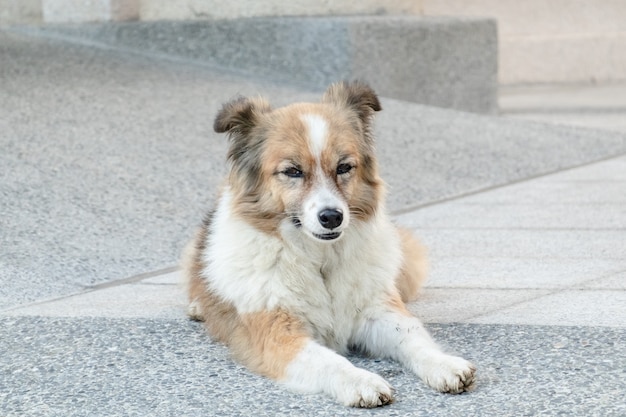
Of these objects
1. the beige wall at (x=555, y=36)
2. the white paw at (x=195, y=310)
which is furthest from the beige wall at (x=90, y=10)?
the white paw at (x=195, y=310)

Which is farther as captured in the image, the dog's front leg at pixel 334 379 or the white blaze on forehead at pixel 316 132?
the white blaze on forehead at pixel 316 132

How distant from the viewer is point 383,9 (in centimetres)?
1288

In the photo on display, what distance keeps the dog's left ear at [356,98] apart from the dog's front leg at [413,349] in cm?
93

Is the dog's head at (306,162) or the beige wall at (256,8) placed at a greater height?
the beige wall at (256,8)

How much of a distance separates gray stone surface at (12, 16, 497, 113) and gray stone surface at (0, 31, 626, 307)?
454mm

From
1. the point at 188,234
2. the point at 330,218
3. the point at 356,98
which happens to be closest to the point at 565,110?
the point at 188,234

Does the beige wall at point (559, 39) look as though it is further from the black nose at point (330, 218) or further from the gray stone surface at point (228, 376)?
the black nose at point (330, 218)

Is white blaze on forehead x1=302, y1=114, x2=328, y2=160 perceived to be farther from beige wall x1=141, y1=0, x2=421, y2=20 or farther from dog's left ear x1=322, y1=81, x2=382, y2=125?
beige wall x1=141, y1=0, x2=421, y2=20

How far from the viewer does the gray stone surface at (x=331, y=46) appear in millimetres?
12078

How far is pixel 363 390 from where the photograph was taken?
413cm

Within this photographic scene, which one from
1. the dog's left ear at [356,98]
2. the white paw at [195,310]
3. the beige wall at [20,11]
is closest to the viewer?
the dog's left ear at [356,98]

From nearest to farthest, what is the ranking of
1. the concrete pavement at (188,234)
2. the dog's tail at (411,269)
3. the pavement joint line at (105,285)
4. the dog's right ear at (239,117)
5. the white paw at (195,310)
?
1. the concrete pavement at (188,234)
2. the dog's right ear at (239,117)
3. the white paw at (195,310)
4. the dog's tail at (411,269)
5. the pavement joint line at (105,285)

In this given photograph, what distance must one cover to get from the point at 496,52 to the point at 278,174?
9.39 meters

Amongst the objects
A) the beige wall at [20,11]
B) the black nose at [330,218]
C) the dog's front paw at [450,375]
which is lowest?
the dog's front paw at [450,375]
